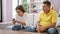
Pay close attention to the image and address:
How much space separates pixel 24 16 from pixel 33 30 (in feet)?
2.27

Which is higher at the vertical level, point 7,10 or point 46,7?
point 46,7

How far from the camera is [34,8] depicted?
3.99m

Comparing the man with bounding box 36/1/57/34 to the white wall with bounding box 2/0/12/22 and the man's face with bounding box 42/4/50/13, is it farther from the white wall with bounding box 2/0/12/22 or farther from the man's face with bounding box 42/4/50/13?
the white wall with bounding box 2/0/12/22

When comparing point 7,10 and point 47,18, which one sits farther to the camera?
point 7,10

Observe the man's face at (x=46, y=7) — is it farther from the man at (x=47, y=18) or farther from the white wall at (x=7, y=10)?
the white wall at (x=7, y=10)

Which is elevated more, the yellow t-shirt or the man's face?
the man's face

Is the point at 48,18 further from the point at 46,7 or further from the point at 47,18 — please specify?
the point at 46,7

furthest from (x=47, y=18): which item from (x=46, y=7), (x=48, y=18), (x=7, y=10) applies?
(x=7, y=10)

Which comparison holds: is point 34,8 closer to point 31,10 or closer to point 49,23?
point 31,10

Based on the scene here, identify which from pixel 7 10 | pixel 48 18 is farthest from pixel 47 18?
pixel 7 10

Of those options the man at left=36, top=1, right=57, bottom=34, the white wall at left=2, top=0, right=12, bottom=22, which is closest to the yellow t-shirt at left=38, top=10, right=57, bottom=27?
the man at left=36, top=1, right=57, bottom=34

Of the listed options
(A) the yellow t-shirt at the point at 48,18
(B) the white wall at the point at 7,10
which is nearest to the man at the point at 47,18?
(A) the yellow t-shirt at the point at 48,18

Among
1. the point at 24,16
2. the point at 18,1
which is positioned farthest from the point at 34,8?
the point at 24,16

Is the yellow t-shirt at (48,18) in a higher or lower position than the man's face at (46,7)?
lower
